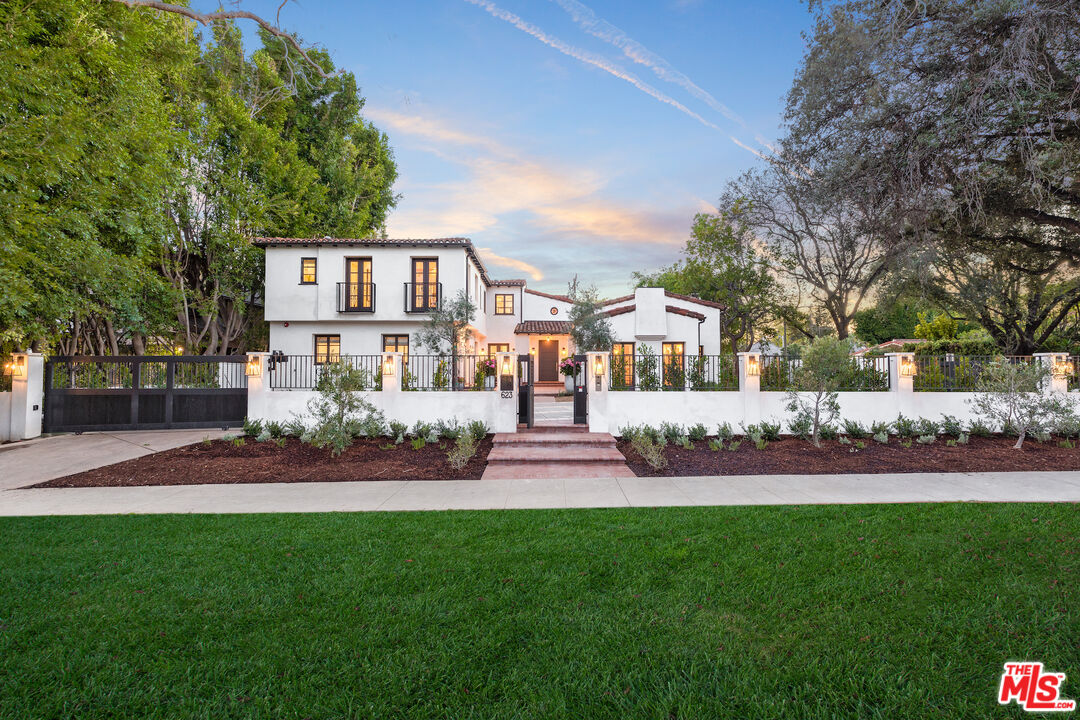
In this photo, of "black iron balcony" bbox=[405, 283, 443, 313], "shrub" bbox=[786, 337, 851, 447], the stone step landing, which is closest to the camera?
the stone step landing

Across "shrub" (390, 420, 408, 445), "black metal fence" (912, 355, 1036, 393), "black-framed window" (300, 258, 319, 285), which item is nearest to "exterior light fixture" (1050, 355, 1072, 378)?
"black metal fence" (912, 355, 1036, 393)

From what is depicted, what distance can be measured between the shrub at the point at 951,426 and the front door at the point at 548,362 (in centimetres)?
1565

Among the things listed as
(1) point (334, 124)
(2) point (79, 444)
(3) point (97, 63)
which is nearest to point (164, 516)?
(2) point (79, 444)

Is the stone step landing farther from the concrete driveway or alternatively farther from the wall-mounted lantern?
the wall-mounted lantern

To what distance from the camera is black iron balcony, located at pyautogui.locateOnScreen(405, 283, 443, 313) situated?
1777 centimetres

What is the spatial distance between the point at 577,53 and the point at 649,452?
9664 mm

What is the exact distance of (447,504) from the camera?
234 inches

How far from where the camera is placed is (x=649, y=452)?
8.28 metres

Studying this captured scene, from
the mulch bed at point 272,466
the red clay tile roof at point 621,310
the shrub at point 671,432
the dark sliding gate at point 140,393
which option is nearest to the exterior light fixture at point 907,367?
the shrub at point 671,432

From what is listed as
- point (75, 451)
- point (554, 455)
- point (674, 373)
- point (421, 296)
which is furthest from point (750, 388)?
point (75, 451)

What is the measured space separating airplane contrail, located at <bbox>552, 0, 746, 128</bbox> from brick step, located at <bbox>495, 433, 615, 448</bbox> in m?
9.33

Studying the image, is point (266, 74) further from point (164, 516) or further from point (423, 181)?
point (164, 516)

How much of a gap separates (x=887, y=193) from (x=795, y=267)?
43.2ft

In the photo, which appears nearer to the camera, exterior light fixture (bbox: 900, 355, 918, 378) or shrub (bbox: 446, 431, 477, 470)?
shrub (bbox: 446, 431, 477, 470)
